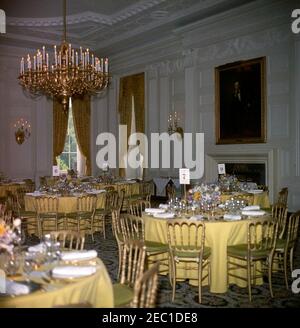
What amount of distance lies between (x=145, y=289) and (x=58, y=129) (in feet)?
38.7

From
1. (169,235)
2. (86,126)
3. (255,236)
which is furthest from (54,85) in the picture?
(86,126)

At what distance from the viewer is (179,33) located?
11.3 meters

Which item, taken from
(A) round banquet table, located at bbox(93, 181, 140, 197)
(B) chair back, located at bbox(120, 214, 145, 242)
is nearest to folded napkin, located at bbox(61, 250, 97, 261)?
(B) chair back, located at bbox(120, 214, 145, 242)

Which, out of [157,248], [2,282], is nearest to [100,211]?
[157,248]

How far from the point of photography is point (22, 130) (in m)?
13.0

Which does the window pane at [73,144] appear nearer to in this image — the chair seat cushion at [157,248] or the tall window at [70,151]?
the tall window at [70,151]

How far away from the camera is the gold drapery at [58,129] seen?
13766 millimetres

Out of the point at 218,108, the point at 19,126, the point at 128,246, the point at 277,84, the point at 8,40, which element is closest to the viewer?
the point at 128,246

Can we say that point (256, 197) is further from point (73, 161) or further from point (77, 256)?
point (73, 161)

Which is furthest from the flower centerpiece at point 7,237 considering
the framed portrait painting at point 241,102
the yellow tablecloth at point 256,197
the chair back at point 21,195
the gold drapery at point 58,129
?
the gold drapery at point 58,129

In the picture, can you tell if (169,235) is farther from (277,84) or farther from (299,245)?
(277,84)

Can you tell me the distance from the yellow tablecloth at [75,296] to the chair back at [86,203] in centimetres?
451

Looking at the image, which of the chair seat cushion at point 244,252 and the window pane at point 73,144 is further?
the window pane at point 73,144

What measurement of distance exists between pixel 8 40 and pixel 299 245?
989 cm
